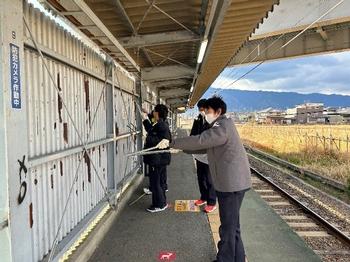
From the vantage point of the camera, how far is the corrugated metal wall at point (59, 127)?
12.0ft

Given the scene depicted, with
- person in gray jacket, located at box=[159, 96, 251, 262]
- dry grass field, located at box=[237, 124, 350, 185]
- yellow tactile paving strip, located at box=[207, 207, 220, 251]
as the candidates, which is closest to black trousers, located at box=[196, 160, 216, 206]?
yellow tactile paving strip, located at box=[207, 207, 220, 251]

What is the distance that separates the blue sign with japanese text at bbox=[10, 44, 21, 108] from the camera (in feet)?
9.63

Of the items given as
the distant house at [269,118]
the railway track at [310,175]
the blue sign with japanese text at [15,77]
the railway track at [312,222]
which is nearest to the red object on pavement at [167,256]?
the railway track at [312,222]

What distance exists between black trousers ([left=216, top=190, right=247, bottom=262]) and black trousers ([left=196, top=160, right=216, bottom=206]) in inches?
106

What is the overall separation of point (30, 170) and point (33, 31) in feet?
4.13

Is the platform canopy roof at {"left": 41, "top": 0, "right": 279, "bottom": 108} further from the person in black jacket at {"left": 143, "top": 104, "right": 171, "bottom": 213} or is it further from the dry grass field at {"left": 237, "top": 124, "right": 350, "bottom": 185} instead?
the dry grass field at {"left": 237, "top": 124, "right": 350, "bottom": 185}

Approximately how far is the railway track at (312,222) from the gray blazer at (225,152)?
2.68 metres

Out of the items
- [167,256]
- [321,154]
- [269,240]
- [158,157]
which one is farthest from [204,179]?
[321,154]

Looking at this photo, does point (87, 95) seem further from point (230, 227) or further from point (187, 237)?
point (230, 227)

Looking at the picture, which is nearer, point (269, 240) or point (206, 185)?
point (269, 240)

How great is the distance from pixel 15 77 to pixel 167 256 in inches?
116

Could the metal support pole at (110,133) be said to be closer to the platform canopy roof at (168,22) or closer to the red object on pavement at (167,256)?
the platform canopy roof at (168,22)

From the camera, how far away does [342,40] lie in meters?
13.2

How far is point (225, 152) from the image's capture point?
4.10 metres
